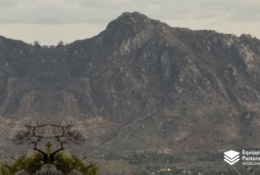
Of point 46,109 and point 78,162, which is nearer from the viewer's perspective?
point 78,162

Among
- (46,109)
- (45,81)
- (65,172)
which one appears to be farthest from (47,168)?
(45,81)

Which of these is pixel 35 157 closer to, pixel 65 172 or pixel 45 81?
pixel 65 172

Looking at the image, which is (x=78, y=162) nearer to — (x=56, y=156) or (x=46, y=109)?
(x=56, y=156)

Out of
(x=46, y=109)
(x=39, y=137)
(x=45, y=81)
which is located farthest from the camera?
(x=45, y=81)

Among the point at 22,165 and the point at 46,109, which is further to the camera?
the point at 46,109

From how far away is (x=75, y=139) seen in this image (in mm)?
36594

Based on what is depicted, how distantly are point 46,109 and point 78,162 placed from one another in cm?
10073

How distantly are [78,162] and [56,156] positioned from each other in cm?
169

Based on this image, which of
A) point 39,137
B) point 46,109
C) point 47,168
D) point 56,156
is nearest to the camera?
point 39,137

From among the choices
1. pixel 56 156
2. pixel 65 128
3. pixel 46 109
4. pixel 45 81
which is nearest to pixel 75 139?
pixel 65 128

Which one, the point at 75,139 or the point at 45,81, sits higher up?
the point at 45,81

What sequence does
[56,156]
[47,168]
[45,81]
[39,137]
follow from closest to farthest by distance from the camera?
1. [39,137]
2. [47,168]
3. [56,156]
4. [45,81]

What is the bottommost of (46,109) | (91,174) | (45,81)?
(91,174)

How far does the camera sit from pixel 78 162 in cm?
3953
